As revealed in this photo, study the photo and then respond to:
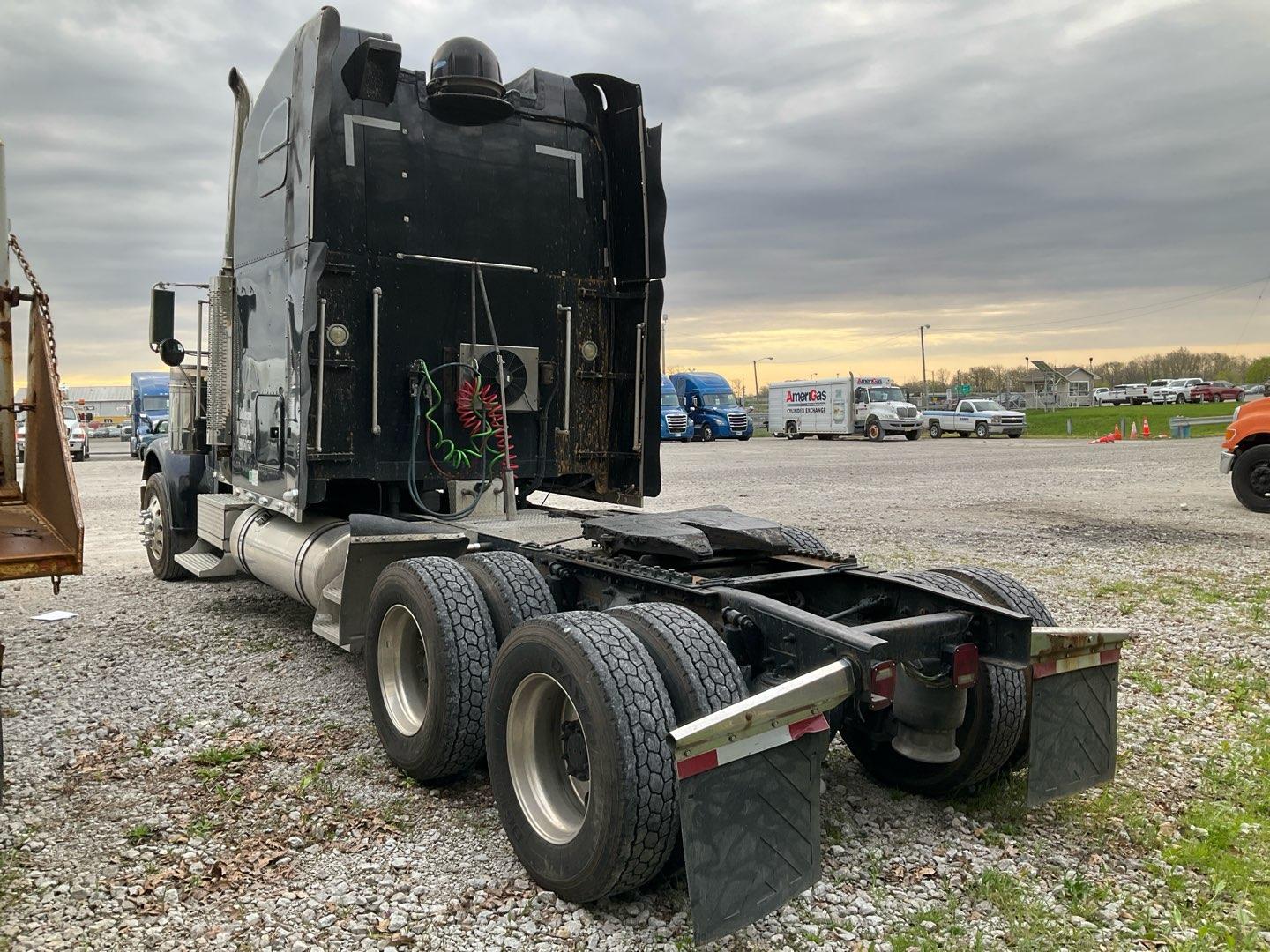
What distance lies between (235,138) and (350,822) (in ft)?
18.2

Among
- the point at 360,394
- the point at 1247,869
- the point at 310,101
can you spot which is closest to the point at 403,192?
the point at 310,101

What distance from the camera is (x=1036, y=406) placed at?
70.1 meters

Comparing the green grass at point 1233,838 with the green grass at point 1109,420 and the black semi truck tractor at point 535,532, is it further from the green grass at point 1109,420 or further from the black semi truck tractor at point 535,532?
the green grass at point 1109,420

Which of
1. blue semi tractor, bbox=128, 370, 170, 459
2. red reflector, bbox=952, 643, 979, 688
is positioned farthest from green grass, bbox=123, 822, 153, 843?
blue semi tractor, bbox=128, 370, 170, 459

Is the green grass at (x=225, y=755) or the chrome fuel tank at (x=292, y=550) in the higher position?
the chrome fuel tank at (x=292, y=550)

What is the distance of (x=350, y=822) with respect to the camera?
421cm

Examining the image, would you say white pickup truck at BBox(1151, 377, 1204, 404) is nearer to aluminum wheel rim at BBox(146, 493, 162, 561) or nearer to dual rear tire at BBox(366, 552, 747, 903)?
aluminum wheel rim at BBox(146, 493, 162, 561)

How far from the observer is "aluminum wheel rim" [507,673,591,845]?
146 inches

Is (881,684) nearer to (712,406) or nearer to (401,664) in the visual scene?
(401,664)

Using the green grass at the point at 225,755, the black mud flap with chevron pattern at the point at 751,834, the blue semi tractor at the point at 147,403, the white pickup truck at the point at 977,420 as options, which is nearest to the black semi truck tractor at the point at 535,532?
the black mud flap with chevron pattern at the point at 751,834

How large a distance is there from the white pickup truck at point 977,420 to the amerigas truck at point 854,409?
2004mm

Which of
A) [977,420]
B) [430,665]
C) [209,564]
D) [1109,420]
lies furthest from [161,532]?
[1109,420]

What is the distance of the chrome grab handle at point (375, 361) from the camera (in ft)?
20.3

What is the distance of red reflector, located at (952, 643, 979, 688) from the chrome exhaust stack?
6323mm
